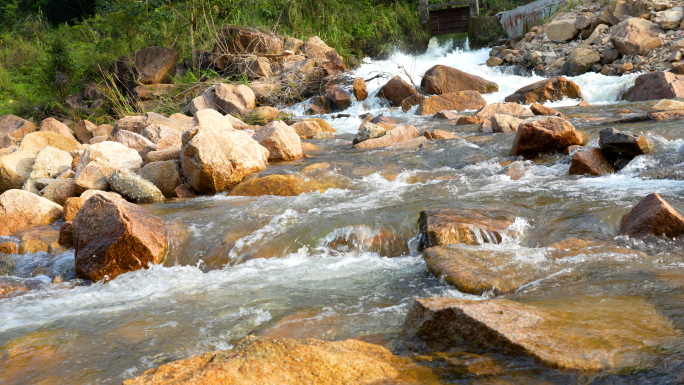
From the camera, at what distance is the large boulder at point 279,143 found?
6984mm

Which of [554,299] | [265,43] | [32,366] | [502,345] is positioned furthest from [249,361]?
[265,43]

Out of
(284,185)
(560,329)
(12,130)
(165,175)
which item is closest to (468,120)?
(284,185)

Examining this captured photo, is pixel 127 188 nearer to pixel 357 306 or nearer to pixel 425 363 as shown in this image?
pixel 357 306

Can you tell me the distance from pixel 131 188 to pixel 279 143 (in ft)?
6.55

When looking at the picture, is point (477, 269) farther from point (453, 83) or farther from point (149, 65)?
point (149, 65)

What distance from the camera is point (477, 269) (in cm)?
310

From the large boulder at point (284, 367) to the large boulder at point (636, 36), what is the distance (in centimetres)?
1191

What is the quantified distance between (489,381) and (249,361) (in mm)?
860

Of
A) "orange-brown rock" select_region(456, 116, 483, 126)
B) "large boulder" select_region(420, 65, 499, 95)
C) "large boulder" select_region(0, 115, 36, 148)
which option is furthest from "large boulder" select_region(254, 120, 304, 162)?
"large boulder" select_region(0, 115, 36, 148)

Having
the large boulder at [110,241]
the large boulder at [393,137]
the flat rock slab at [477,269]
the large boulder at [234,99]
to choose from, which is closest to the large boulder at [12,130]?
the large boulder at [234,99]

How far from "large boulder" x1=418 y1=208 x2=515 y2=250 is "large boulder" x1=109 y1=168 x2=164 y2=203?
3.34m

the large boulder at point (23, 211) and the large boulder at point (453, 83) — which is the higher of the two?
the large boulder at point (453, 83)

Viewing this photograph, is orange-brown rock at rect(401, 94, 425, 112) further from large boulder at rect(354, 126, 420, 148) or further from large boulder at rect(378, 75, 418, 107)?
large boulder at rect(354, 126, 420, 148)

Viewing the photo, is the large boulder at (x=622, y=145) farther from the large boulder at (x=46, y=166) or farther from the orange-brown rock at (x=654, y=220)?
the large boulder at (x=46, y=166)
